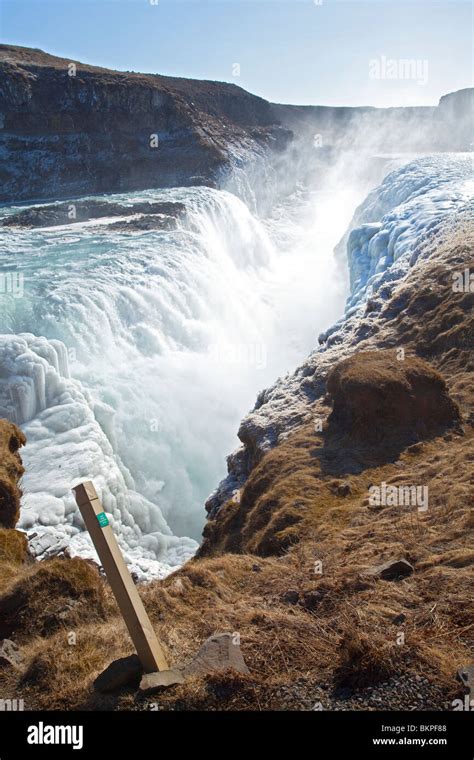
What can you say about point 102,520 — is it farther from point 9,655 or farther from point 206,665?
point 9,655

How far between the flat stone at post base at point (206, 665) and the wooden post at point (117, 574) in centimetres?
14

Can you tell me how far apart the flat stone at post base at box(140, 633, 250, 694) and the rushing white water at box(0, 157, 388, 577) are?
9.41 m

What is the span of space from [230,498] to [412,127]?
94004 millimetres

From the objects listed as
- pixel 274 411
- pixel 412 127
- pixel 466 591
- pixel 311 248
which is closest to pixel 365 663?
pixel 466 591

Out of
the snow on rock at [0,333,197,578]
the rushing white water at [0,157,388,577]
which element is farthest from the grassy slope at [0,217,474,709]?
the rushing white water at [0,157,388,577]

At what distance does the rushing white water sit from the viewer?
1628cm

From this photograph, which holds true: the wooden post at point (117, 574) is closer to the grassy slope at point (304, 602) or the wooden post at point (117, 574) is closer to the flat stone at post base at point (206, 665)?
the flat stone at post base at point (206, 665)

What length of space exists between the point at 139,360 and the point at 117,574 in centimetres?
1916

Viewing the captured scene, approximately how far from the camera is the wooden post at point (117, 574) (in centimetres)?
429

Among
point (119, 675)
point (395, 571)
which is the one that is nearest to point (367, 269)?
point (395, 571)

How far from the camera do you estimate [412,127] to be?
91.6 metres

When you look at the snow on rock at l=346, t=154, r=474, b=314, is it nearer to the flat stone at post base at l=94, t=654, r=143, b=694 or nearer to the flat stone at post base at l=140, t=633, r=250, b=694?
the flat stone at post base at l=140, t=633, r=250, b=694

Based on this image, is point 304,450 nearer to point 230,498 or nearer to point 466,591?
point 230,498

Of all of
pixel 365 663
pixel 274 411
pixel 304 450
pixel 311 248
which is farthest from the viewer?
pixel 311 248
